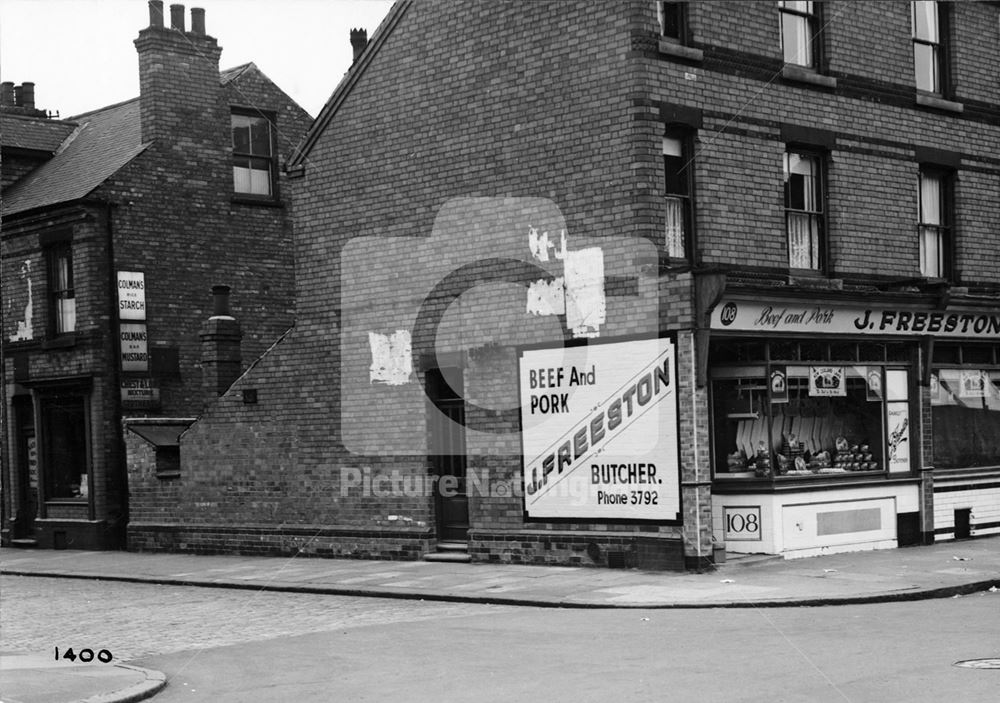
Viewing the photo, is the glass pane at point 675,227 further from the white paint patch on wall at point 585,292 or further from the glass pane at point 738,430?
the glass pane at point 738,430

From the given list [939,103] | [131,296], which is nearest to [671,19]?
[939,103]

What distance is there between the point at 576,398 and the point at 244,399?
23.5ft

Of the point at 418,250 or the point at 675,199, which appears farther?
the point at 418,250

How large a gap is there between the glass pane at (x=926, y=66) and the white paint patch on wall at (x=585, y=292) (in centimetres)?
711

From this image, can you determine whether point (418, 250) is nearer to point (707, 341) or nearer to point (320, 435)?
point (320, 435)

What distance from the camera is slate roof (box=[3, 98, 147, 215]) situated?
27.4m

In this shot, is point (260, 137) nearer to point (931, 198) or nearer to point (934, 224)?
point (931, 198)

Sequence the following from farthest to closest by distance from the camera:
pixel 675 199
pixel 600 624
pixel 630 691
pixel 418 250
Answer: pixel 418 250
pixel 675 199
pixel 600 624
pixel 630 691

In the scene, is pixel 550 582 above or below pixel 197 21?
Answer: below

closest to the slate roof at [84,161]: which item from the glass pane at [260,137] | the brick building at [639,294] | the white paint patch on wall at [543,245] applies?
the glass pane at [260,137]

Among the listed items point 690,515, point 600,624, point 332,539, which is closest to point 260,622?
point 600,624

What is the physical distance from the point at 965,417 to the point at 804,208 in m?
4.94

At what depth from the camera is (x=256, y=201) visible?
28.8 metres

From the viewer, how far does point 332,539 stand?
72.0 feet
